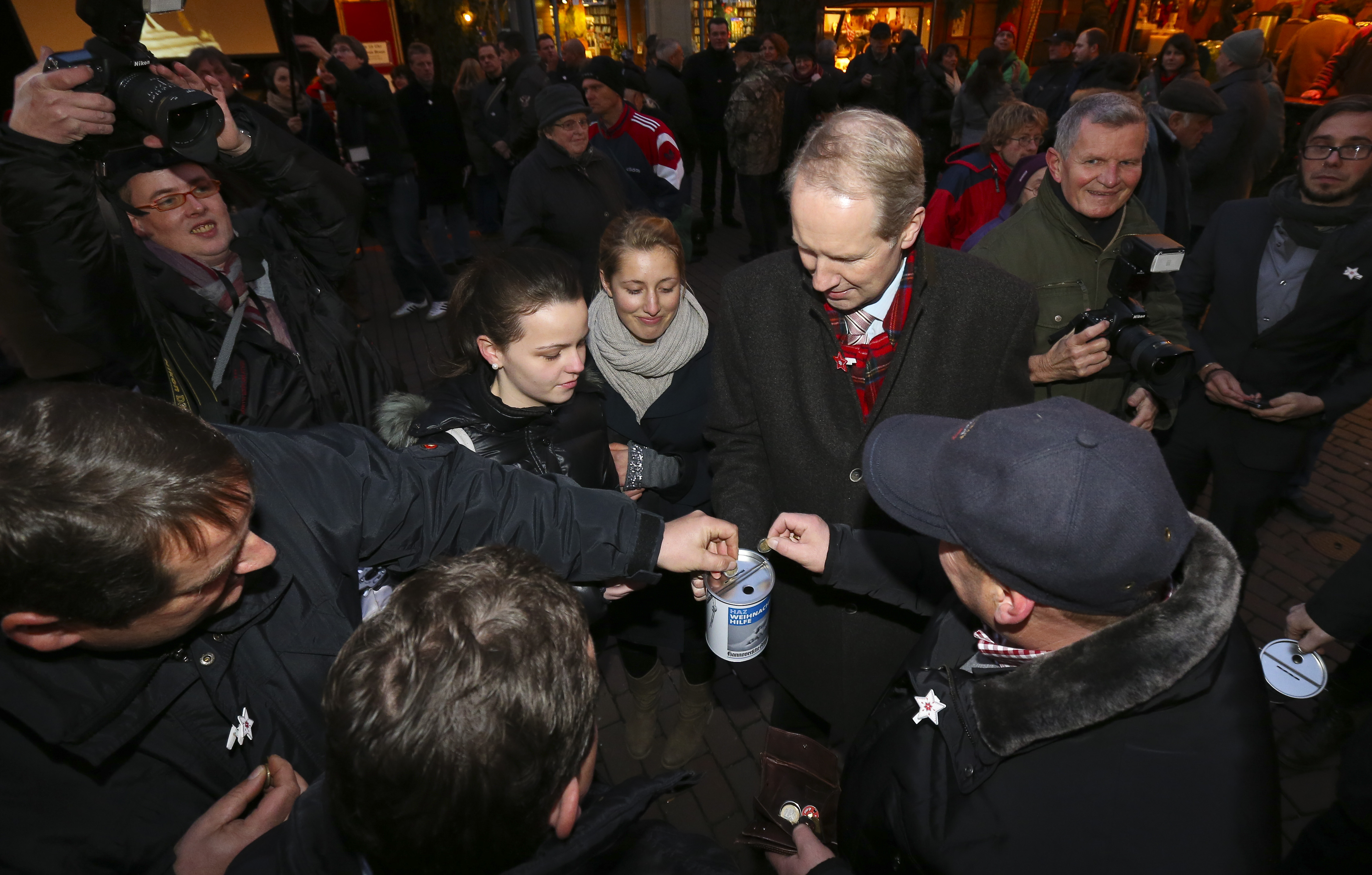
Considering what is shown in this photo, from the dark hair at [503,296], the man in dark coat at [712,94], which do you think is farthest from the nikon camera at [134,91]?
the man in dark coat at [712,94]

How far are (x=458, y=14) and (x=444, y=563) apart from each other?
17.9 m

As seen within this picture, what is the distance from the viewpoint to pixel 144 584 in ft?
3.83

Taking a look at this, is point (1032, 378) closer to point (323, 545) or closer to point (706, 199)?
point (323, 545)

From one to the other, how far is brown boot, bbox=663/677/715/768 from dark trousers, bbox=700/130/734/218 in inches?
297

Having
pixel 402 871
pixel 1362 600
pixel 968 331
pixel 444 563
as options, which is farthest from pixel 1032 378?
pixel 402 871

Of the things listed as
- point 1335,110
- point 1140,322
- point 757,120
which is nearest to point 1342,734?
point 1140,322

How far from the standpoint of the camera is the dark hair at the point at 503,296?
2.28m

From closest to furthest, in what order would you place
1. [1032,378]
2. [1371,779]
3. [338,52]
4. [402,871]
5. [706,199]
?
[402,871] < [1371,779] < [1032,378] < [338,52] < [706,199]

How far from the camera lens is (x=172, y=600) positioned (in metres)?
1.23

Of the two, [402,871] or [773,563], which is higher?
[402,871]

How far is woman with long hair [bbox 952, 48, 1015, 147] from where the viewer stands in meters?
7.67

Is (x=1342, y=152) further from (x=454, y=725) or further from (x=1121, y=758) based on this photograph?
(x=454, y=725)

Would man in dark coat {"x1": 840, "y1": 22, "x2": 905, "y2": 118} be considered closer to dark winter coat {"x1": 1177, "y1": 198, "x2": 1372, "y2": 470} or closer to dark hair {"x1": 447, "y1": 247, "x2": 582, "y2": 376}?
dark winter coat {"x1": 1177, "y1": 198, "x2": 1372, "y2": 470}

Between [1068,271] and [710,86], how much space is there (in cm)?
726
